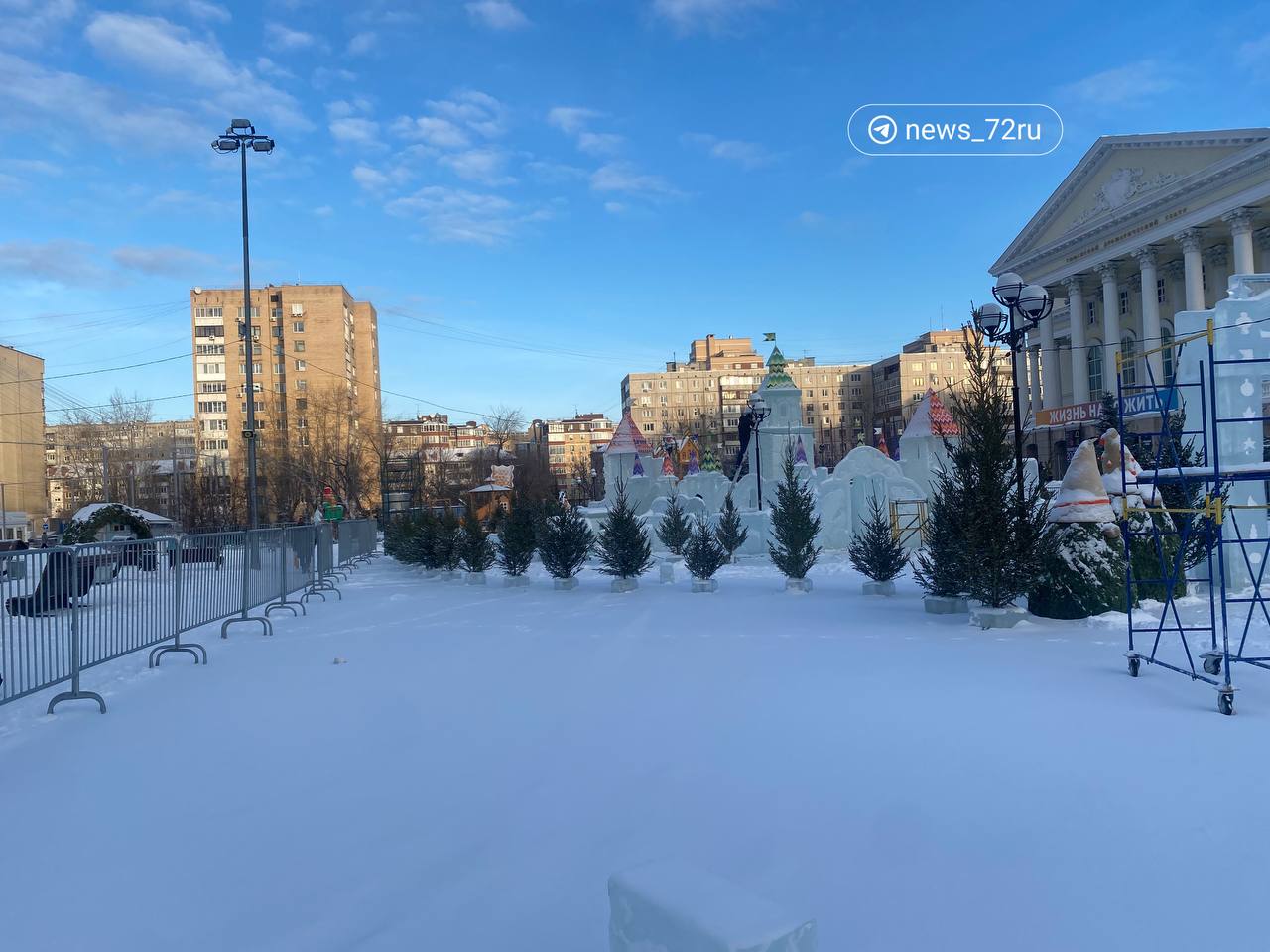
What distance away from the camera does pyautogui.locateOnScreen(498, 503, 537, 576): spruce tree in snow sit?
19.1m

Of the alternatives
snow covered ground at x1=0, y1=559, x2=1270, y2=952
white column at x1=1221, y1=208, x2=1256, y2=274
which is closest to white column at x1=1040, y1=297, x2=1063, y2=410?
white column at x1=1221, y1=208, x2=1256, y2=274

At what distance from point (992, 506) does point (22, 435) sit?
265 ft

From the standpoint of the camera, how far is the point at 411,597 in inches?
689

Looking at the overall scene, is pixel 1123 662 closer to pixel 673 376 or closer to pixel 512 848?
pixel 512 848

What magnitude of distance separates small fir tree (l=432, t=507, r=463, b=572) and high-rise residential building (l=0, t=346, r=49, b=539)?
57983 mm

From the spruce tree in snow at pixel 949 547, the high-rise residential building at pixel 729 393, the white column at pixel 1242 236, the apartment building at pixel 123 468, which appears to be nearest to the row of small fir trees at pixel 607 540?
the spruce tree in snow at pixel 949 547

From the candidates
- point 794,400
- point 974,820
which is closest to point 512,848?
point 974,820

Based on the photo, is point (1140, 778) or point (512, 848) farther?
point (1140, 778)

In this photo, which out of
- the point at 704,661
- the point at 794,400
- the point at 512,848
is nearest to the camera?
the point at 512,848

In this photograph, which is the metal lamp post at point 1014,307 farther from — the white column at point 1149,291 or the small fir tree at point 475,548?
the white column at point 1149,291

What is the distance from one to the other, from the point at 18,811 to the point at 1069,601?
1061cm

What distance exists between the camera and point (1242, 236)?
3788 centimetres

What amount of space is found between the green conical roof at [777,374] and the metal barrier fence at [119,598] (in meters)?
18.0

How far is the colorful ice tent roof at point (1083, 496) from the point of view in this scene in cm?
1077
